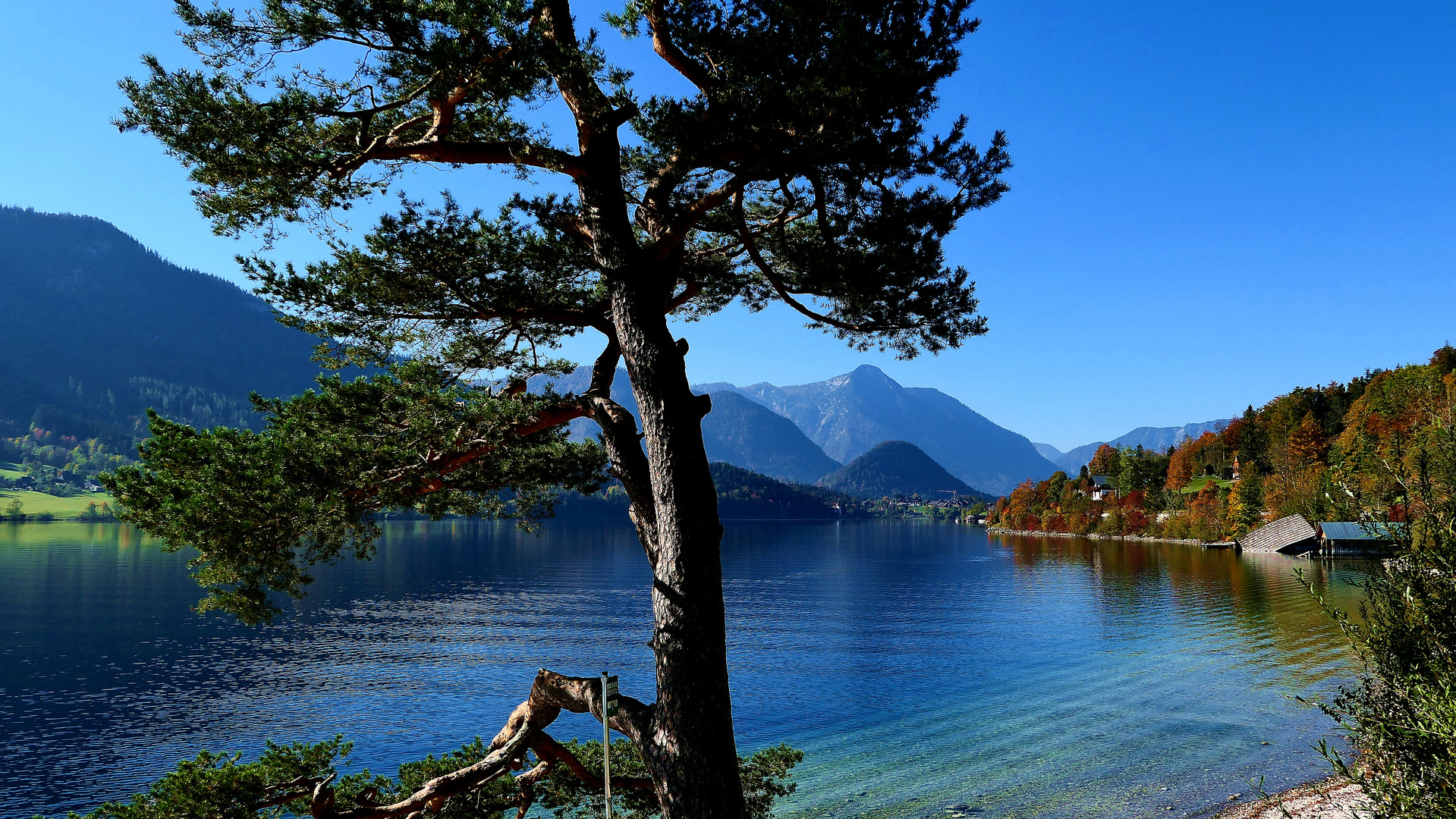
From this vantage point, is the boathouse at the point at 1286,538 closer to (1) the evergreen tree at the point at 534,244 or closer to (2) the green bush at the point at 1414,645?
(2) the green bush at the point at 1414,645

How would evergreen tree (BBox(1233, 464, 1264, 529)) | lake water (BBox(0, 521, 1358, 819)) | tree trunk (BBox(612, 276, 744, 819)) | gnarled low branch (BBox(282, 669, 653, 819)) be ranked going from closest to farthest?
tree trunk (BBox(612, 276, 744, 819)) → gnarled low branch (BBox(282, 669, 653, 819)) → lake water (BBox(0, 521, 1358, 819)) → evergreen tree (BBox(1233, 464, 1264, 529))

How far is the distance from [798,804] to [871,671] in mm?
14524

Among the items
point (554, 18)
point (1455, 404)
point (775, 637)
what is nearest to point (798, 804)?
point (1455, 404)

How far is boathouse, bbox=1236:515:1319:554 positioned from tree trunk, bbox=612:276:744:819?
88.8m

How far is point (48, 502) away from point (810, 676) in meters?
162

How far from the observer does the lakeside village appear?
7162cm

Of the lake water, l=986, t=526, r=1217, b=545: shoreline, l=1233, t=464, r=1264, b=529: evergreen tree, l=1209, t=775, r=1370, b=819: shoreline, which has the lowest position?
l=986, t=526, r=1217, b=545: shoreline

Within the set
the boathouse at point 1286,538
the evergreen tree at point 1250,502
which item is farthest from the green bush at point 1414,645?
the evergreen tree at point 1250,502

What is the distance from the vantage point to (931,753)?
19.9 metres

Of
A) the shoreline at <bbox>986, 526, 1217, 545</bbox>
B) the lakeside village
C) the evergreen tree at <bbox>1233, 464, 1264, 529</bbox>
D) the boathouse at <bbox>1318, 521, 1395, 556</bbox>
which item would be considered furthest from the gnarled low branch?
the shoreline at <bbox>986, 526, 1217, 545</bbox>

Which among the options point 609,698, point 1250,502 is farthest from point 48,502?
point 1250,502

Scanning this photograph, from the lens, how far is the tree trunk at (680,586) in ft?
18.4

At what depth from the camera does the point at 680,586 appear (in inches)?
231

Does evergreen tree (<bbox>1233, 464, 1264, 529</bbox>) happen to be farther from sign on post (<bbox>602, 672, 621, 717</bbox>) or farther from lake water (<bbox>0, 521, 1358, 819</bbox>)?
sign on post (<bbox>602, 672, 621, 717</bbox>)
